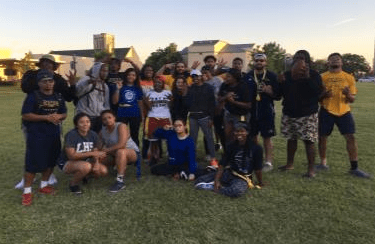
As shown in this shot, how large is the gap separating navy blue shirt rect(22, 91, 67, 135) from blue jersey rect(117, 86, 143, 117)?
1374mm

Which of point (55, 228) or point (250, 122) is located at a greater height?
point (250, 122)

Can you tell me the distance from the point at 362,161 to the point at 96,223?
16.9 ft

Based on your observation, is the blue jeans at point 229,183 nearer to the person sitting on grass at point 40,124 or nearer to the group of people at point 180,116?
the group of people at point 180,116

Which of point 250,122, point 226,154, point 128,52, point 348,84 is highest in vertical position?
point 128,52

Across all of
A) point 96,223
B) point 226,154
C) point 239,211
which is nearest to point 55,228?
point 96,223

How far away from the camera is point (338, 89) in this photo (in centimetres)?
545

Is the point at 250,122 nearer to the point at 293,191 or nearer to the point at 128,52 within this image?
the point at 293,191

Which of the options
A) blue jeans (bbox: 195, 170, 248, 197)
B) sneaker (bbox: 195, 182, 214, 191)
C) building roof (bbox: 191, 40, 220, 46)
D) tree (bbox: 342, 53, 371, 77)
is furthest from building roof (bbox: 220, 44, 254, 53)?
sneaker (bbox: 195, 182, 214, 191)

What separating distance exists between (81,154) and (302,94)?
3630 millimetres

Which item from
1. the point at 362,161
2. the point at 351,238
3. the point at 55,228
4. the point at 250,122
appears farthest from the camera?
the point at 362,161

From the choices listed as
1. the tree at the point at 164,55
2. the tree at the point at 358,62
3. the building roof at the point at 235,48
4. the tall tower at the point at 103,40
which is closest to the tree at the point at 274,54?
the tree at the point at 164,55

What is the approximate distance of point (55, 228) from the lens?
3.65 m

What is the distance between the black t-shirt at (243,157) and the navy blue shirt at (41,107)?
2560 mm

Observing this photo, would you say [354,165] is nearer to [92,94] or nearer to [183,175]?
[183,175]
